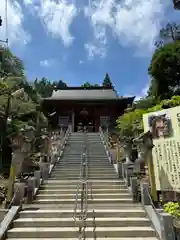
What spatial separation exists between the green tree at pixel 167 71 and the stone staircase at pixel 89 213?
11957 millimetres

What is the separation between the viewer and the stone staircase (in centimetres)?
563

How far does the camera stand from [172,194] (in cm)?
796

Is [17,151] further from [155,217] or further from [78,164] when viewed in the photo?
[155,217]

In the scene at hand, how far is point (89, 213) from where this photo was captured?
6402 millimetres

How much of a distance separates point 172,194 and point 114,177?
250cm

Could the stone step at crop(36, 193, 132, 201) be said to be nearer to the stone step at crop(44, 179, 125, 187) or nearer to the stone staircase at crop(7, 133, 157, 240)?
the stone staircase at crop(7, 133, 157, 240)

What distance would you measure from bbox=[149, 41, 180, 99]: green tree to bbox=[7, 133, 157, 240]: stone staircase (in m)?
12.0

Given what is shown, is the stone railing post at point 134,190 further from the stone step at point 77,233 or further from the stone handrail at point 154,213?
the stone step at point 77,233

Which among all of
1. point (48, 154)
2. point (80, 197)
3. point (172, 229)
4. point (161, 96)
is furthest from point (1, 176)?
point (161, 96)

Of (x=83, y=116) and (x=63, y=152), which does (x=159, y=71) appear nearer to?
(x=83, y=116)

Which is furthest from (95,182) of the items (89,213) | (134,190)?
(89,213)

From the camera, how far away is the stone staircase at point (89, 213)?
5.63 meters

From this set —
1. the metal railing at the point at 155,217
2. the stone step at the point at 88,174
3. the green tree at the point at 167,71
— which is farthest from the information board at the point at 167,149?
the green tree at the point at 167,71

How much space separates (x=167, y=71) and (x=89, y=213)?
52.8 ft
